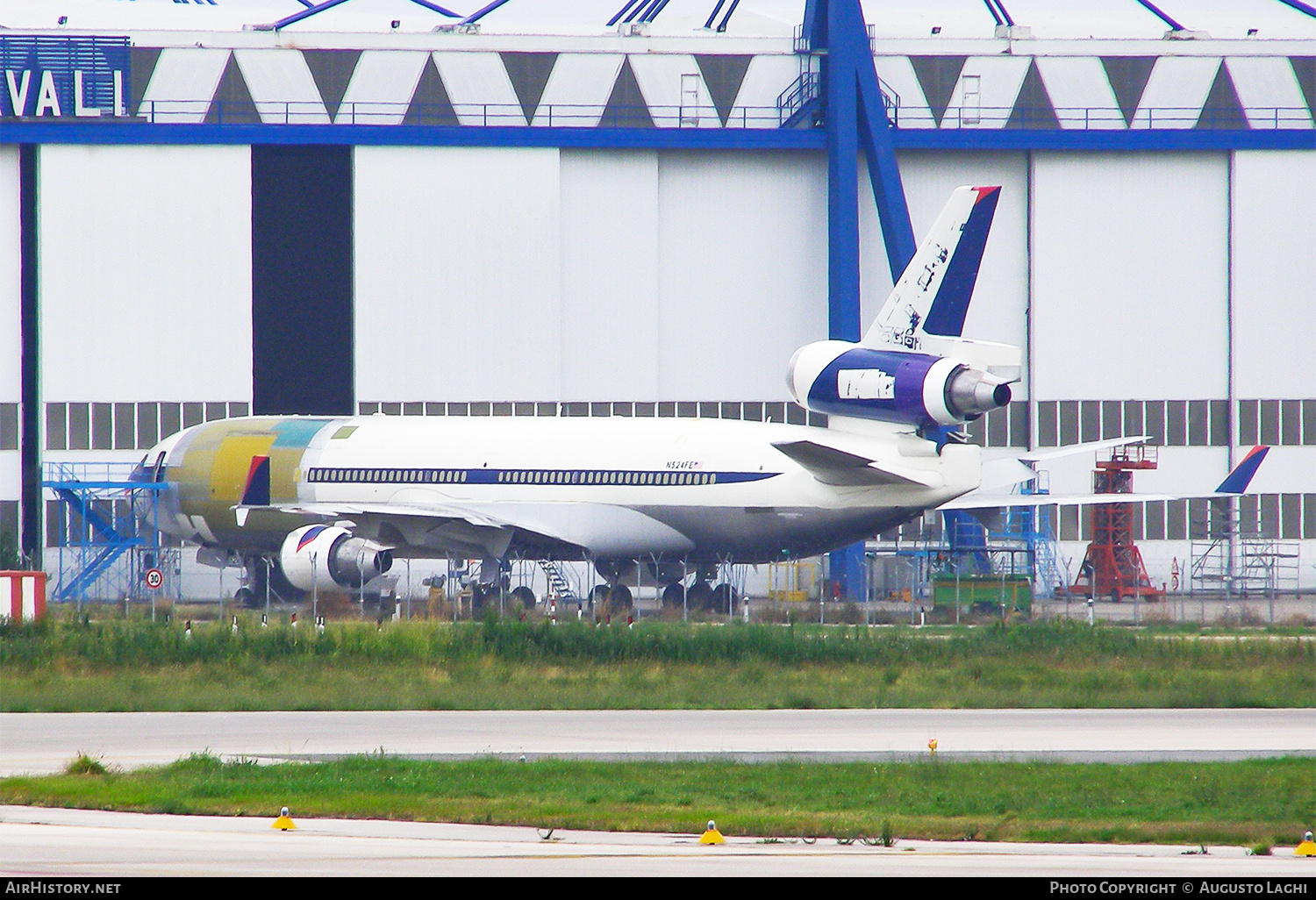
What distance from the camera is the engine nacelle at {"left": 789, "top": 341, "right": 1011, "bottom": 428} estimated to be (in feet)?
122

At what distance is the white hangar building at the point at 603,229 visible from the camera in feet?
181

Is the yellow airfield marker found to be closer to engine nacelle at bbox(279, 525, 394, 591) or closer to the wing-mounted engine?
the wing-mounted engine

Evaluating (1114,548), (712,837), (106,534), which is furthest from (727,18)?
(712,837)

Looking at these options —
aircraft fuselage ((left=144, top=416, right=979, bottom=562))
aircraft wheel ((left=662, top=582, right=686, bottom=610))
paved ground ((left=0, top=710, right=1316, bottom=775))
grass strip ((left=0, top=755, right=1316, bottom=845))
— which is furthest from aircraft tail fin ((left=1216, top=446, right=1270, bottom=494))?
grass strip ((left=0, top=755, right=1316, bottom=845))

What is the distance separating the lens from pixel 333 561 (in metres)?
40.4

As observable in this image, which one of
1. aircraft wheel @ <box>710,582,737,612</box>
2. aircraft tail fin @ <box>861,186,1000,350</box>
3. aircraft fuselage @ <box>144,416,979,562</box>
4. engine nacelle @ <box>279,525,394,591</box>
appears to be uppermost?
aircraft tail fin @ <box>861,186,1000,350</box>

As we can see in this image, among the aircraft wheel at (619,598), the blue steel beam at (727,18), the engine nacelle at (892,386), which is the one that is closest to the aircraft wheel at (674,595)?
the aircraft wheel at (619,598)

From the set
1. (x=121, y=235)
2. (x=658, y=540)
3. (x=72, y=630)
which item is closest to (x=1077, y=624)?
(x=658, y=540)

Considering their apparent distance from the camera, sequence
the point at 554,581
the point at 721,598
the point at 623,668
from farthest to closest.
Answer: the point at 721,598
the point at 554,581
the point at 623,668

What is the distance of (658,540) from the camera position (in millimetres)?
42719

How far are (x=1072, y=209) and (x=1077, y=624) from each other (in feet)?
85.2

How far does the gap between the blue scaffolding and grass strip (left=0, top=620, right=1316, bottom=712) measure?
53.5 feet

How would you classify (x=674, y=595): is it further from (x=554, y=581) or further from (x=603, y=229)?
(x=603, y=229)

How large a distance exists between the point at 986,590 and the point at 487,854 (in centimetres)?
3410
